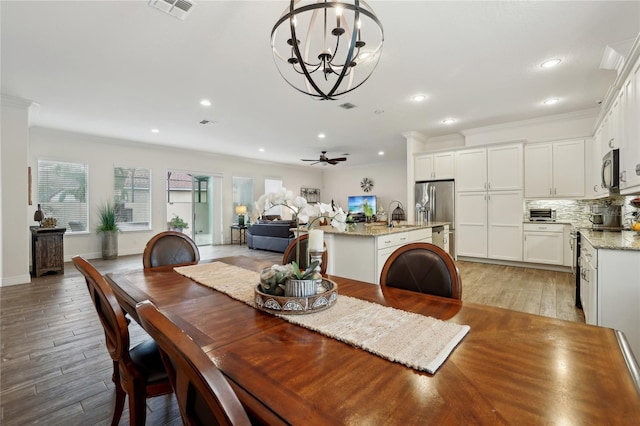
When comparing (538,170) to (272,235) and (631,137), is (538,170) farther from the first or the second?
(272,235)

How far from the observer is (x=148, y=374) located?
4.27 ft

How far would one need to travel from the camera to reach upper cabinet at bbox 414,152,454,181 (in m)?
5.98

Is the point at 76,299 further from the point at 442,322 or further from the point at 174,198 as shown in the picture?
the point at 174,198

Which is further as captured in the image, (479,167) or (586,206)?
(479,167)

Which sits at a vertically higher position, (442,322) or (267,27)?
(267,27)

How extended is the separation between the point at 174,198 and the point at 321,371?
8.69m

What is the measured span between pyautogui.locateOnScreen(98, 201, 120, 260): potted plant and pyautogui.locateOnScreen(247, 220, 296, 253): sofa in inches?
118

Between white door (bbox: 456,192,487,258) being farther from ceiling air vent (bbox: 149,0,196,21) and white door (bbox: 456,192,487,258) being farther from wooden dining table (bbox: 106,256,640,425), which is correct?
ceiling air vent (bbox: 149,0,196,21)

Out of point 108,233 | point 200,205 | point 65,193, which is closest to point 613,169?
point 108,233

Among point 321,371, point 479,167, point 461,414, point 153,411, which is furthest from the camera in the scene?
point 479,167

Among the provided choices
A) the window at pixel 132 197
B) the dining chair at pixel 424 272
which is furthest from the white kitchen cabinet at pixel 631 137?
the window at pixel 132 197

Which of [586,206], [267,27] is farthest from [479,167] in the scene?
[267,27]

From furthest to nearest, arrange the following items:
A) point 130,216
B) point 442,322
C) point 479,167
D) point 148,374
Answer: point 130,216, point 479,167, point 148,374, point 442,322

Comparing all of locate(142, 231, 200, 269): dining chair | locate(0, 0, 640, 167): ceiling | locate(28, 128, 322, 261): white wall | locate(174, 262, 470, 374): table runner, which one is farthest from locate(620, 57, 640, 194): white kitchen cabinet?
locate(28, 128, 322, 261): white wall
